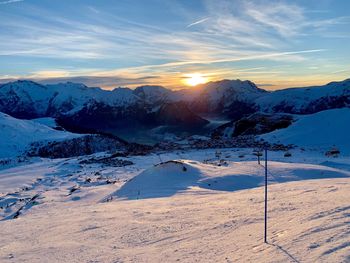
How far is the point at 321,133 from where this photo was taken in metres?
31.7

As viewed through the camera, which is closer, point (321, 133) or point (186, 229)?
point (186, 229)

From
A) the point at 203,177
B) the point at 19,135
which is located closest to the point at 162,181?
the point at 203,177

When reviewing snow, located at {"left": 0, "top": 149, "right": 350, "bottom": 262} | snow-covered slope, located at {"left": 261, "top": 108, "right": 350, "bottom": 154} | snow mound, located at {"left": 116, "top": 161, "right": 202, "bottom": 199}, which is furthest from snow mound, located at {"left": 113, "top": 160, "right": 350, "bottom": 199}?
snow-covered slope, located at {"left": 261, "top": 108, "right": 350, "bottom": 154}

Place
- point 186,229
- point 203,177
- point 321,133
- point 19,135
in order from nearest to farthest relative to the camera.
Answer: point 186,229 < point 203,177 < point 321,133 < point 19,135

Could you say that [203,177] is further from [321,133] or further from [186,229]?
[321,133]

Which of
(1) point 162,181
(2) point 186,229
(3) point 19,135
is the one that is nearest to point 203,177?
(1) point 162,181

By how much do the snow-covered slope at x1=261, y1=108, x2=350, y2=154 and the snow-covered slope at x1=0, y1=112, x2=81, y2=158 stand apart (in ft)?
159

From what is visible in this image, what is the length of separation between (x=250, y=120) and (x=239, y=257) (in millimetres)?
73376

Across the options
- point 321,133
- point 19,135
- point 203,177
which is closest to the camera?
point 203,177

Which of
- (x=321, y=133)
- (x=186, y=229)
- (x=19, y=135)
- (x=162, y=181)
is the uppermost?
(x=186, y=229)

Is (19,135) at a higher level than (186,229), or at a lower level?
lower

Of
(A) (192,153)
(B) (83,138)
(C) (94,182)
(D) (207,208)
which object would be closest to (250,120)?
(B) (83,138)

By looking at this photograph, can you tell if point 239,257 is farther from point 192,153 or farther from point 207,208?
point 192,153

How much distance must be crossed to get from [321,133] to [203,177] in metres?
19.7
